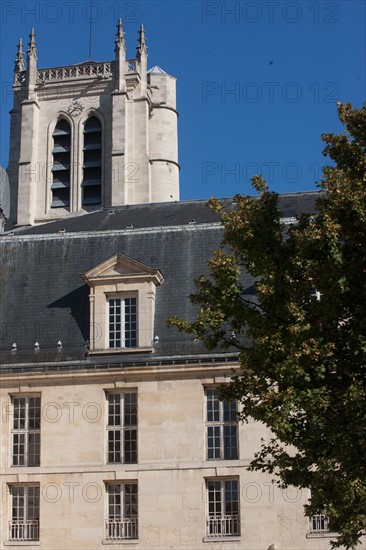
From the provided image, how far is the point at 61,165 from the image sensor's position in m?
69.2

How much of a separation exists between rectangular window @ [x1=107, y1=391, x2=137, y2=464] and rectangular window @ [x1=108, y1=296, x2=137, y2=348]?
1418 mm

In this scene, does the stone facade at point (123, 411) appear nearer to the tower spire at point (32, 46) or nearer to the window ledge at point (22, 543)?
the window ledge at point (22, 543)

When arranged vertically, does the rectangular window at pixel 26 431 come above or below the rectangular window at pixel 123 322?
below

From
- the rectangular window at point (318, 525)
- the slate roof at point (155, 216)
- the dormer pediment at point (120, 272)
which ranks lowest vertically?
the rectangular window at point (318, 525)

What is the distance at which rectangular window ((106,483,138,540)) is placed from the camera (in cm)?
2877

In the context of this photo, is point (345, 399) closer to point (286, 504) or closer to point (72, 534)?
point (286, 504)

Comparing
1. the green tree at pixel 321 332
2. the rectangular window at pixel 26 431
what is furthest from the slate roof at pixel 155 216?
the green tree at pixel 321 332

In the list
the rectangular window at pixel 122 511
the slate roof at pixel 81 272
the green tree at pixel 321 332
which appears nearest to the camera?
the green tree at pixel 321 332

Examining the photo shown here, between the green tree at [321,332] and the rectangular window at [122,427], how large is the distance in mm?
10891

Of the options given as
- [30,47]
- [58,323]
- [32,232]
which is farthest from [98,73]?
[58,323]

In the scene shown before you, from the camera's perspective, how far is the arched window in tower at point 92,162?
67.9 meters

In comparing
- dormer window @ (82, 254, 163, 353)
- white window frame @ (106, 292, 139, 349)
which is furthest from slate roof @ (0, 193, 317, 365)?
white window frame @ (106, 292, 139, 349)

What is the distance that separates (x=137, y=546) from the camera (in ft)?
93.5

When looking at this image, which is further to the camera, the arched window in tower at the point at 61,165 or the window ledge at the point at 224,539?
the arched window in tower at the point at 61,165
